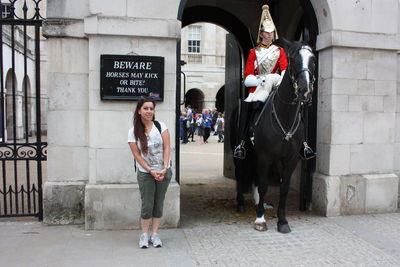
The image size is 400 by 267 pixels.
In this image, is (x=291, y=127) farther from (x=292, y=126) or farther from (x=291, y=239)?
(x=291, y=239)

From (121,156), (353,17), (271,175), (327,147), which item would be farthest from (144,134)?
(271,175)

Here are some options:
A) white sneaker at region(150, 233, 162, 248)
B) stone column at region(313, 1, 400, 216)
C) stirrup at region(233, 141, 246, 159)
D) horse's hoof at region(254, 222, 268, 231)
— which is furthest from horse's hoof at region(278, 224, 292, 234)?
white sneaker at region(150, 233, 162, 248)

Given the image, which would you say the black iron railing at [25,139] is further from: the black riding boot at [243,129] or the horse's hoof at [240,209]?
the horse's hoof at [240,209]

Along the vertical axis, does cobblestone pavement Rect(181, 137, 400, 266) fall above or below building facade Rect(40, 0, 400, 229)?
below

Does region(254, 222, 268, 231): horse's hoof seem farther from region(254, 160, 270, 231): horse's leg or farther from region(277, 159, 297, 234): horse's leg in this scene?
region(277, 159, 297, 234): horse's leg

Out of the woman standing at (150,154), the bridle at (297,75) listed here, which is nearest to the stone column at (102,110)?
the woman standing at (150,154)

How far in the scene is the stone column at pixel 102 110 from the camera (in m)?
5.18

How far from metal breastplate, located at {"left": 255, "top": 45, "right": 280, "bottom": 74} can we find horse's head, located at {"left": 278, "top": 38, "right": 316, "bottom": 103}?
34.2 inches

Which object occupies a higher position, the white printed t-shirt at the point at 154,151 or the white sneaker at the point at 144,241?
the white printed t-shirt at the point at 154,151

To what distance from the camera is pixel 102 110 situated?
17.1 ft

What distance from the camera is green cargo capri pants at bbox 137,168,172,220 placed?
14.3 ft

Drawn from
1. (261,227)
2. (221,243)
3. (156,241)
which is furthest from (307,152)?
(156,241)

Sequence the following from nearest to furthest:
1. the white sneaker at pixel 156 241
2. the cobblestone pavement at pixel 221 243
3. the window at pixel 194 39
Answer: the cobblestone pavement at pixel 221 243, the white sneaker at pixel 156 241, the window at pixel 194 39

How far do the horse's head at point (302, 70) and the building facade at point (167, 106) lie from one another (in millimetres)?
1373
